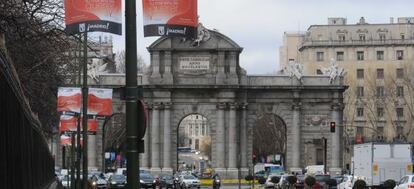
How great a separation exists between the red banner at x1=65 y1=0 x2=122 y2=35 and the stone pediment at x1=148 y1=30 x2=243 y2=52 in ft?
241

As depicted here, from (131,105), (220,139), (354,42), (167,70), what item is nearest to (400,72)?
(354,42)

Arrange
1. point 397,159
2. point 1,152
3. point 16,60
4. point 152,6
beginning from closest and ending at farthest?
point 1,152 < point 152,6 < point 16,60 < point 397,159

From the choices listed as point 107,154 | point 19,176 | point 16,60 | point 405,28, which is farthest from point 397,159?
point 405,28

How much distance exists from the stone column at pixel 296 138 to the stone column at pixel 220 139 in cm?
Result: 723

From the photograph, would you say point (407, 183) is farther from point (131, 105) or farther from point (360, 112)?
point (360, 112)

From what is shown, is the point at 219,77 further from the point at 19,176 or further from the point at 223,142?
the point at 19,176

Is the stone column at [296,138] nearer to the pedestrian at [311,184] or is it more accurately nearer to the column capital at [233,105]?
the column capital at [233,105]

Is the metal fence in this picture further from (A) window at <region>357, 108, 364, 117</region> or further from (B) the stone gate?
(A) window at <region>357, 108, 364, 117</region>

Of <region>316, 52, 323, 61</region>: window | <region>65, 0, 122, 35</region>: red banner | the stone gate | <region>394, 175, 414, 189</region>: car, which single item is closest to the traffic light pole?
<region>65, 0, 122, 35</region>: red banner

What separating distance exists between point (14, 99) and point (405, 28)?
13836 centimetres

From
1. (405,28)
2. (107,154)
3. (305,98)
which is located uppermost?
(405,28)

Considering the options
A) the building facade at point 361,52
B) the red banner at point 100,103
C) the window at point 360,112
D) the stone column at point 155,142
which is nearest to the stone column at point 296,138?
the stone column at point 155,142

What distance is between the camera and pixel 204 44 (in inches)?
3654

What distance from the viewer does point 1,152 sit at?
13.8 meters
